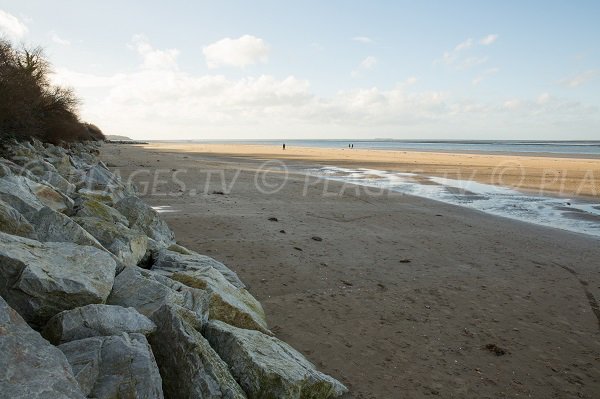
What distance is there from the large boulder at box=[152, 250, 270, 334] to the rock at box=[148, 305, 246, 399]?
116 centimetres

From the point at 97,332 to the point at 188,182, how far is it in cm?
1784

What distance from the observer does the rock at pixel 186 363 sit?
3379 mm

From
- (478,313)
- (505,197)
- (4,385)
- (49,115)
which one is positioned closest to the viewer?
(4,385)

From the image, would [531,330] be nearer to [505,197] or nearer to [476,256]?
[476,256]

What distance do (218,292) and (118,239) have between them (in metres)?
1.68

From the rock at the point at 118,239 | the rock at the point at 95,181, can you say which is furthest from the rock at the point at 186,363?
the rock at the point at 95,181

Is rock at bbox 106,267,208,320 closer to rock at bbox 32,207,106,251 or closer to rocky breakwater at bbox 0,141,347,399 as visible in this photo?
rocky breakwater at bbox 0,141,347,399

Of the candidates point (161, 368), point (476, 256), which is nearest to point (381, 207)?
point (476, 256)

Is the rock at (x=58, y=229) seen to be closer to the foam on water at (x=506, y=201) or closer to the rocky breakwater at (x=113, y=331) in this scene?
the rocky breakwater at (x=113, y=331)

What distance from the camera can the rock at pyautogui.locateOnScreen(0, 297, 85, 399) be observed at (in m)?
2.40

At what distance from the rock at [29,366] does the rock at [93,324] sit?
43 centimetres

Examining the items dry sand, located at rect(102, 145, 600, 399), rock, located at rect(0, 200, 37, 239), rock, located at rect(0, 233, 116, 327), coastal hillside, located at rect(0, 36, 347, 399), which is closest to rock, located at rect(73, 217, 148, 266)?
coastal hillside, located at rect(0, 36, 347, 399)

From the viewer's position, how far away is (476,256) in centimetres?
995

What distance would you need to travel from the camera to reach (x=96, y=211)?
720cm
